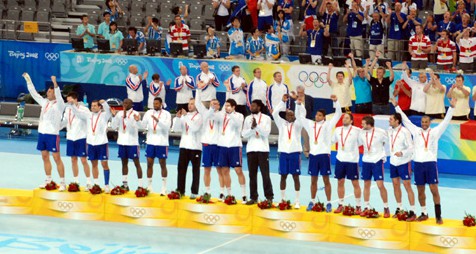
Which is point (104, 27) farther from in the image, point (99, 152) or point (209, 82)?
point (99, 152)

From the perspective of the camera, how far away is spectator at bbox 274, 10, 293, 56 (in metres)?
32.3

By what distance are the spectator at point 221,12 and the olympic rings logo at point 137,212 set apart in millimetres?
12584

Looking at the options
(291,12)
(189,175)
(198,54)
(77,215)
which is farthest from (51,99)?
(291,12)

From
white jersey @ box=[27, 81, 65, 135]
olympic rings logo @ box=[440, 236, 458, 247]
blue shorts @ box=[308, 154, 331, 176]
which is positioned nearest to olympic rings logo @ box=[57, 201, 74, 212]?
white jersey @ box=[27, 81, 65, 135]

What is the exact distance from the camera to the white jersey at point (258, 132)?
2184 cm

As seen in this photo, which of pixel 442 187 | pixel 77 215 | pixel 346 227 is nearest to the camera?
pixel 346 227

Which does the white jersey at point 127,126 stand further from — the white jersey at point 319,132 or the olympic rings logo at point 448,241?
the olympic rings logo at point 448,241

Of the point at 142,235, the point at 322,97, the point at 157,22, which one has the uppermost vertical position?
the point at 157,22

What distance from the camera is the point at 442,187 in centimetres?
2675

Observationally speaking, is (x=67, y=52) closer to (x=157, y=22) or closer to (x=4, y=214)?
(x=157, y=22)

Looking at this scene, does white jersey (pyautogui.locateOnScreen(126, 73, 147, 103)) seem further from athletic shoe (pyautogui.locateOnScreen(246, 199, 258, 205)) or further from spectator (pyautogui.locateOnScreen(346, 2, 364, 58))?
athletic shoe (pyautogui.locateOnScreen(246, 199, 258, 205))

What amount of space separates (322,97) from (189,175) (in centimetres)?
523

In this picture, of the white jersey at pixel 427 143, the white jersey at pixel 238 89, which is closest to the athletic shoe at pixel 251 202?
the white jersey at pixel 427 143

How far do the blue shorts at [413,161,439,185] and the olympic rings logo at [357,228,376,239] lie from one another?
1277 mm
